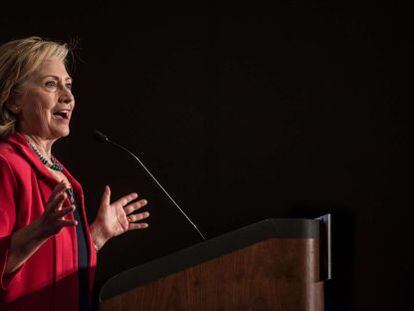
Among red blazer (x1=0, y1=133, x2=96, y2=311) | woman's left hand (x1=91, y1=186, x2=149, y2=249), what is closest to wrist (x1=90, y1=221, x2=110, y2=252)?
woman's left hand (x1=91, y1=186, x2=149, y2=249)

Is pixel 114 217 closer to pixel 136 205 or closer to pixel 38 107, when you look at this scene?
pixel 136 205

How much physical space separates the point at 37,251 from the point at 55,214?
0.30 m

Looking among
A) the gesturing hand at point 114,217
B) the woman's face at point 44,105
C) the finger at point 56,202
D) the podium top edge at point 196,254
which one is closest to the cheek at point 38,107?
the woman's face at point 44,105

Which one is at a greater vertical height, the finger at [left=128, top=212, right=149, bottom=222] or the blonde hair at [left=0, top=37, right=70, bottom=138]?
the blonde hair at [left=0, top=37, right=70, bottom=138]

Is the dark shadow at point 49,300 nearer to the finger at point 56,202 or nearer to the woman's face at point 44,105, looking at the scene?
the finger at point 56,202

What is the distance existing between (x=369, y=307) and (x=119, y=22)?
153 centimetres

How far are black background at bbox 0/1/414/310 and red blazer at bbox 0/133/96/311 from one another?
3.10 ft

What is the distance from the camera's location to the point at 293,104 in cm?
268

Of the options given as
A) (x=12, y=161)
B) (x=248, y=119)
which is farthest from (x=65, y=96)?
(x=248, y=119)

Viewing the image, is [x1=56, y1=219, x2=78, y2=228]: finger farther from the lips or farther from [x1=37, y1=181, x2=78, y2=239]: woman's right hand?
the lips

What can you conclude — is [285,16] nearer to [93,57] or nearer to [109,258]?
[93,57]

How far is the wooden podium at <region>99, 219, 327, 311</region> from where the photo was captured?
1.22m

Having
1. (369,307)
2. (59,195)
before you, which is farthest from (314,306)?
(369,307)

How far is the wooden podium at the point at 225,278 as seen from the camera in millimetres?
1217
